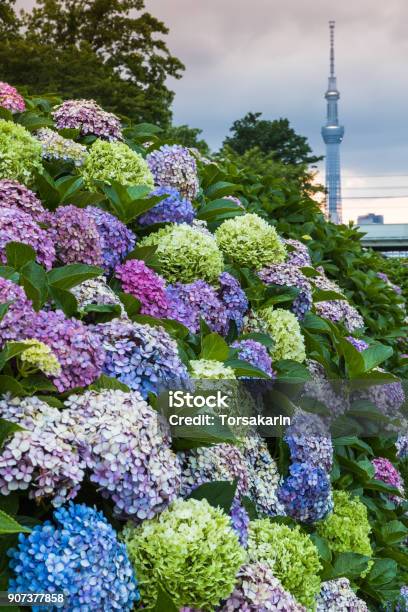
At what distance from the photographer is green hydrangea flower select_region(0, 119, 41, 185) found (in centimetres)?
307

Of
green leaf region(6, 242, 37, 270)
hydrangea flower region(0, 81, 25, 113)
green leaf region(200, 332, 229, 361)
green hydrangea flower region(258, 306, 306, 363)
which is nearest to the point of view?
green leaf region(6, 242, 37, 270)

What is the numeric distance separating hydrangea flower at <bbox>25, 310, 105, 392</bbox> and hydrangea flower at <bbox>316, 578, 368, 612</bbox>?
1347 mm

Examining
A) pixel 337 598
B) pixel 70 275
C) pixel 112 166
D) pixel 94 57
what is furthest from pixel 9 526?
pixel 94 57

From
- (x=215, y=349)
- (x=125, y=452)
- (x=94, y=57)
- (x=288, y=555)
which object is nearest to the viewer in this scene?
(x=125, y=452)

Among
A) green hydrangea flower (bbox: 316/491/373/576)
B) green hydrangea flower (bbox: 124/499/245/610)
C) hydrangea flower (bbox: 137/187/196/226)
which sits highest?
hydrangea flower (bbox: 137/187/196/226)

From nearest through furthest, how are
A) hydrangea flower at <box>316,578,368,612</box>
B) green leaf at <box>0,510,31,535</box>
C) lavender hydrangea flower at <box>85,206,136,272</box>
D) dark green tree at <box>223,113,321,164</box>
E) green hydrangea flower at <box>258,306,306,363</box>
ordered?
green leaf at <box>0,510,31,535</box> < hydrangea flower at <box>316,578,368,612</box> < lavender hydrangea flower at <box>85,206,136,272</box> < green hydrangea flower at <box>258,306,306,363</box> < dark green tree at <box>223,113,321,164</box>

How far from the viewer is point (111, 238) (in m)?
3.02

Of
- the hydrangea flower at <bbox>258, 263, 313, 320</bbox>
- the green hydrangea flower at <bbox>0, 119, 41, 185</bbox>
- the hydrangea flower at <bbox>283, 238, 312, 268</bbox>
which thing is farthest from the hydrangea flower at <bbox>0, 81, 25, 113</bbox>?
the hydrangea flower at <bbox>283, 238, 312, 268</bbox>

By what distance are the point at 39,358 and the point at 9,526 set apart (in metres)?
0.43

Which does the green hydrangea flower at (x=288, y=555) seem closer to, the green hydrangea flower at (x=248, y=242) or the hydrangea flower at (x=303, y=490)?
the hydrangea flower at (x=303, y=490)

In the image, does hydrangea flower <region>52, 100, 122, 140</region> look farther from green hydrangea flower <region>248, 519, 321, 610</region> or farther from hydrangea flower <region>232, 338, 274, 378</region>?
green hydrangea flower <region>248, 519, 321, 610</region>

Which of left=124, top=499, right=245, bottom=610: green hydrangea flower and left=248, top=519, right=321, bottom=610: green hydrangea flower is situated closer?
left=124, top=499, right=245, bottom=610: green hydrangea flower

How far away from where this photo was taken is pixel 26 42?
2798 centimetres

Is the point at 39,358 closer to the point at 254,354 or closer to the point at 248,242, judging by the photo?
the point at 254,354
